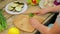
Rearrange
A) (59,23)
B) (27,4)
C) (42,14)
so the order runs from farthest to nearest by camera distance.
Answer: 1. (27,4)
2. (42,14)
3. (59,23)

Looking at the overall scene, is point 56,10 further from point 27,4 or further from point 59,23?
point 59,23

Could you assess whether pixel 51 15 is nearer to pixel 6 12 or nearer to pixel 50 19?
pixel 50 19

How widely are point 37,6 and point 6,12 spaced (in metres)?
0.24

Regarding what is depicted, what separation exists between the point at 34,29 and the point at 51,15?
196 mm

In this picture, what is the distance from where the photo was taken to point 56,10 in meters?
1.34

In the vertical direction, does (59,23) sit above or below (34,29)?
above

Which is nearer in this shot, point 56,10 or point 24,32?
point 24,32

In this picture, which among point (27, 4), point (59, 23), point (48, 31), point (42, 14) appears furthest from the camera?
point (27, 4)

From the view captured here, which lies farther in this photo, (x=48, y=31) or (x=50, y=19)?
(x=50, y=19)

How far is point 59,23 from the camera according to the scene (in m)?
0.99

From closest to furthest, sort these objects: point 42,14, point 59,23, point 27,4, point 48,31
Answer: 1. point 59,23
2. point 48,31
3. point 42,14
4. point 27,4

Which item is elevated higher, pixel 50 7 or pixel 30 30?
pixel 50 7

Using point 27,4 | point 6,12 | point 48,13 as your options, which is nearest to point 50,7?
point 48,13

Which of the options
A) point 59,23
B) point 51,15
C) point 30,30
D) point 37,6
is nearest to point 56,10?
point 51,15
